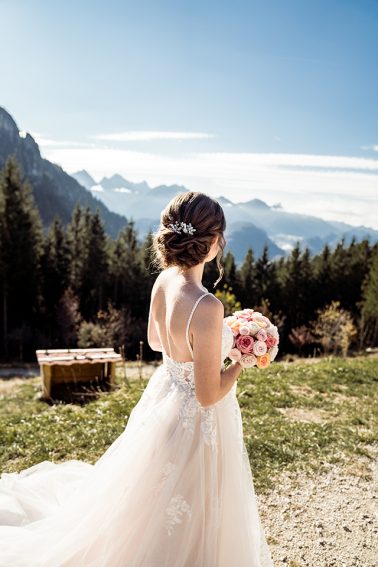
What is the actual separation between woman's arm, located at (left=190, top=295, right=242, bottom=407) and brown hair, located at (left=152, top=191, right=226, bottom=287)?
35 centimetres

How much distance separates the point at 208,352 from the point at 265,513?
3314 millimetres

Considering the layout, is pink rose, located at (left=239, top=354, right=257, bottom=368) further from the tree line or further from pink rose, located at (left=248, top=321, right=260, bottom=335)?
the tree line

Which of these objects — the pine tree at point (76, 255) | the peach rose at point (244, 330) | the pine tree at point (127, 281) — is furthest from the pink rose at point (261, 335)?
the pine tree at point (127, 281)

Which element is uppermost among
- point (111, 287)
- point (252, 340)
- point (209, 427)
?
point (252, 340)

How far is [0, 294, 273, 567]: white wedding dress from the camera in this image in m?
3.49

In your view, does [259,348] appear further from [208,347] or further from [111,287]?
[111,287]

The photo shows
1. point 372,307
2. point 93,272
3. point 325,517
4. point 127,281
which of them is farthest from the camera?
point 127,281

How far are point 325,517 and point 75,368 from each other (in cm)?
813

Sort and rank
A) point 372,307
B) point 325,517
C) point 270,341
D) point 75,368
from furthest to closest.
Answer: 1. point 372,307
2. point 75,368
3. point 325,517
4. point 270,341

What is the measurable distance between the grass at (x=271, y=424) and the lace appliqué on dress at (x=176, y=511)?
105 inches

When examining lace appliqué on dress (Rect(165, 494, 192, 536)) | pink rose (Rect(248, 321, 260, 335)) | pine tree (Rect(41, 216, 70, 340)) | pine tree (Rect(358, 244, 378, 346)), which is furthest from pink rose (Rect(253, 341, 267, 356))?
pine tree (Rect(358, 244, 378, 346))

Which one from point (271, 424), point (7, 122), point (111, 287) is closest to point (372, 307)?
point (111, 287)

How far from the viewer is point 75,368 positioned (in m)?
12.0

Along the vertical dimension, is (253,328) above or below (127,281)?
above
